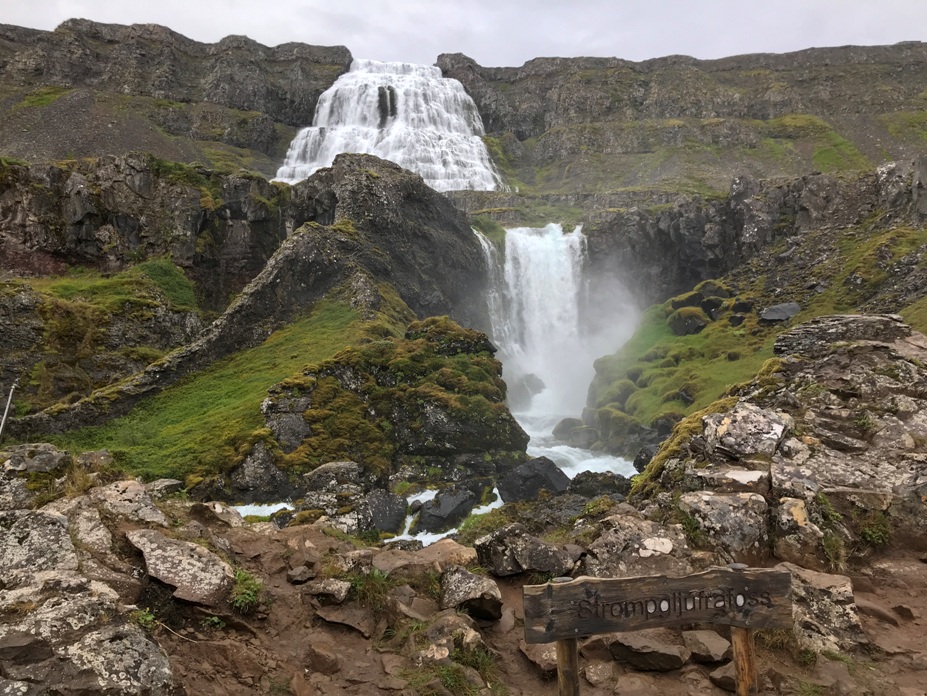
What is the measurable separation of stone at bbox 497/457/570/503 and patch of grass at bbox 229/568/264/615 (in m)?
10.6

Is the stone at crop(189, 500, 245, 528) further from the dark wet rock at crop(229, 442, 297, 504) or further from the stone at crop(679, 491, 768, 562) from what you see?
the stone at crop(679, 491, 768, 562)

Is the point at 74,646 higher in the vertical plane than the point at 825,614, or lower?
higher

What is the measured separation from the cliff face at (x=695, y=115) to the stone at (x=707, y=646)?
236 feet

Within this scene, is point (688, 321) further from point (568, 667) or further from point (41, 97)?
point (41, 97)

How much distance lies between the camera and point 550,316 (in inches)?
1683

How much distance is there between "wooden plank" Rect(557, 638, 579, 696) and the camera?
18.7 feet

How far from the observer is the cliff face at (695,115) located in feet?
265

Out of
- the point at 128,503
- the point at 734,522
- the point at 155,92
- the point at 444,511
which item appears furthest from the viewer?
the point at 155,92

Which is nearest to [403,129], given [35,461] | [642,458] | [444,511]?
[642,458]

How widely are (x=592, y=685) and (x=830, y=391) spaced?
311 inches

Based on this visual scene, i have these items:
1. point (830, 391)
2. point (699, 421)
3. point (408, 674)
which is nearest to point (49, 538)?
point (408, 674)

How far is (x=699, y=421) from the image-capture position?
40.0 ft

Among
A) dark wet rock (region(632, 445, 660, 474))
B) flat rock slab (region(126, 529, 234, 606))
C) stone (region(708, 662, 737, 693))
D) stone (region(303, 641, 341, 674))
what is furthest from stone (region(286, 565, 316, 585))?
dark wet rock (region(632, 445, 660, 474))

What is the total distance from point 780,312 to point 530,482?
23.7 meters
